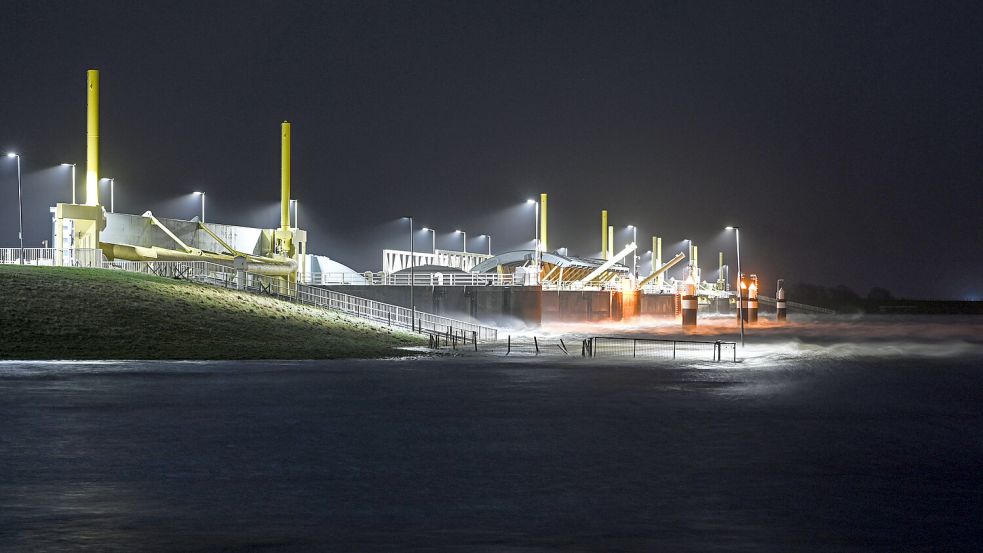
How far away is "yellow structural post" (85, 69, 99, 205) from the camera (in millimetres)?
65562

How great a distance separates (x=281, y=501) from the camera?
11773mm

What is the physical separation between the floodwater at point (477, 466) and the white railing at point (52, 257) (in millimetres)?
34812

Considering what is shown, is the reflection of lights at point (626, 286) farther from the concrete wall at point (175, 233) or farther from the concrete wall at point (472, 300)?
the concrete wall at point (175, 233)

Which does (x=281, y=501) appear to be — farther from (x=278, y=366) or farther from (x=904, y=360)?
(x=904, y=360)

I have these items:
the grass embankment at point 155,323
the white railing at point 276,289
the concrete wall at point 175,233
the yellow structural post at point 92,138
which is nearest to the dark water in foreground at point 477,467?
the grass embankment at point 155,323

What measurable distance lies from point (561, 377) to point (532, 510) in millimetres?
19831

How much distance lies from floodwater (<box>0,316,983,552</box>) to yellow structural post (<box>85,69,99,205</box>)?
39972 millimetres

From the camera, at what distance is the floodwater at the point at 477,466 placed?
33.7 ft

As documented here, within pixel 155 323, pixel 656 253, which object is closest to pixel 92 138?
pixel 155 323

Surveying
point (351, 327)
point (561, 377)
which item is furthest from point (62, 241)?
point (561, 377)

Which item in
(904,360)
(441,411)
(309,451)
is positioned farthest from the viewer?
(904,360)

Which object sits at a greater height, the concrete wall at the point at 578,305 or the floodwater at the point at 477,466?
the concrete wall at the point at 578,305

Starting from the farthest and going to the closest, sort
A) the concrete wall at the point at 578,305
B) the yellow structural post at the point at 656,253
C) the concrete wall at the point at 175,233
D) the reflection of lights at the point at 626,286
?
the yellow structural post at the point at 656,253
the reflection of lights at the point at 626,286
the concrete wall at the point at 578,305
the concrete wall at the point at 175,233

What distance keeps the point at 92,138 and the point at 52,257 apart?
845 centimetres
